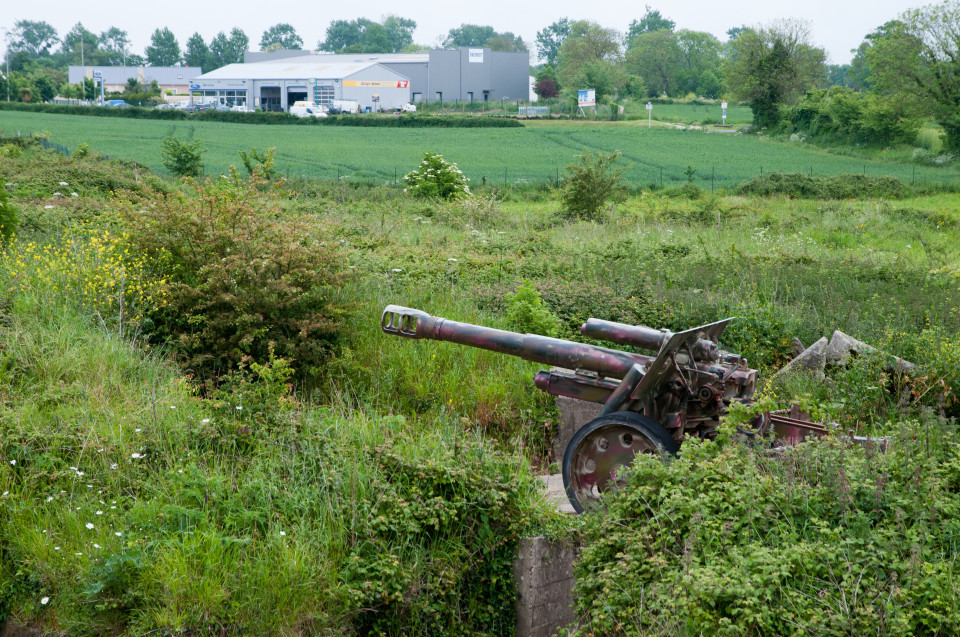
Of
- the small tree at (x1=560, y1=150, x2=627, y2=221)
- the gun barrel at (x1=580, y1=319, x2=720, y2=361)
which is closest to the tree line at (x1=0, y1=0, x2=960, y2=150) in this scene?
the small tree at (x1=560, y1=150, x2=627, y2=221)

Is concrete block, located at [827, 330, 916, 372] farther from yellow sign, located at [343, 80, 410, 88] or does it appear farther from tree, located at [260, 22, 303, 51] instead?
tree, located at [260, 22, 303, 51]

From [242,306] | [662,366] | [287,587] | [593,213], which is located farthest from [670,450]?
[593,213]

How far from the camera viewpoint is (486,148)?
161ft

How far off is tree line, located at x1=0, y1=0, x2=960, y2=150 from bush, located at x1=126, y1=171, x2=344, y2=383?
43143 mm

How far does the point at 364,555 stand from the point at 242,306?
4007 millimetres

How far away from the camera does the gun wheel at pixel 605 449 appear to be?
215 inches

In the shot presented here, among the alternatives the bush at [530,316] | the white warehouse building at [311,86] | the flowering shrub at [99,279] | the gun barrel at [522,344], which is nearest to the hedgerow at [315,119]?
the white warehouse building at [311,86]

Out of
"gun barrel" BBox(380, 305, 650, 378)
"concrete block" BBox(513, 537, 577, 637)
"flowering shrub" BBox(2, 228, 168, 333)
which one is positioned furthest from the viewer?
"flowering shrub" BBox(2, 228, 168, 333)

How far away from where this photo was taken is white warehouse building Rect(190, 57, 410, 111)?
77.8 meters

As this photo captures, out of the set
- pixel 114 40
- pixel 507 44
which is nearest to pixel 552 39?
pixel 507 44

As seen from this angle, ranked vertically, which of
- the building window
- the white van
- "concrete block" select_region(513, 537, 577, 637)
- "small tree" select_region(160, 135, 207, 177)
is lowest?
"concrete block" select_region(513, 537, 577, 637)

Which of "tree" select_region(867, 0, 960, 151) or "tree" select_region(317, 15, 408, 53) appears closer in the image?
"tree" select_region(867, 0, 960, 151)

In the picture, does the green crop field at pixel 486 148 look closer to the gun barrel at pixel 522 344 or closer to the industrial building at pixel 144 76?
the gun barrel at pixel 522 344

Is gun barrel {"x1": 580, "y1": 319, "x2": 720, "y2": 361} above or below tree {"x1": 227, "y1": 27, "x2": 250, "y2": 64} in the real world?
below
